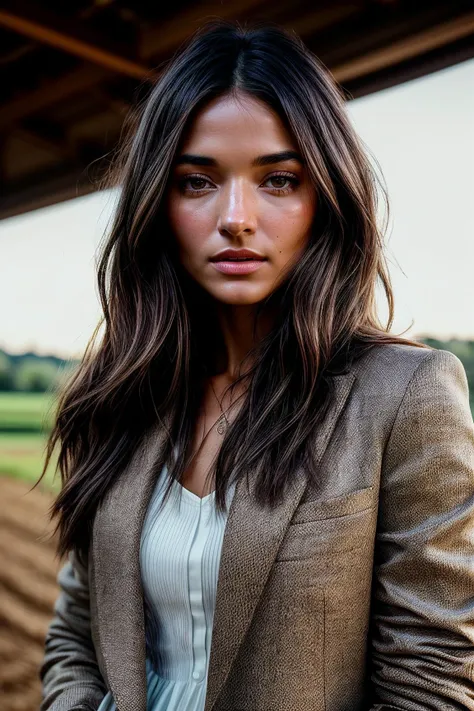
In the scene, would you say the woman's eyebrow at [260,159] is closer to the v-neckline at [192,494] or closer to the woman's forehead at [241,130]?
the woman's forehead at [241,130]

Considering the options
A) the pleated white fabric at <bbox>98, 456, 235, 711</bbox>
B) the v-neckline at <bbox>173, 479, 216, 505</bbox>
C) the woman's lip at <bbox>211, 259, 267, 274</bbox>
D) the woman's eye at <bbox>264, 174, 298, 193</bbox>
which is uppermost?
the woman's eye at <bbox>264, 174, 298, 193</bbox>

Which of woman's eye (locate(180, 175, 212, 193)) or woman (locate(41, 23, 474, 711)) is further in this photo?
woman's eye (locate(180, 175, 212, 193))

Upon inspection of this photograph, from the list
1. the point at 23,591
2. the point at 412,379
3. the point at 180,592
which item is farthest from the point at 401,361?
the point at 23,591

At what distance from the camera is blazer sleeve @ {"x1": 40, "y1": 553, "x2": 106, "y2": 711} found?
56.4 inches

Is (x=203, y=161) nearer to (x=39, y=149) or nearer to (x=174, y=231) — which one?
(x=174, y=231)

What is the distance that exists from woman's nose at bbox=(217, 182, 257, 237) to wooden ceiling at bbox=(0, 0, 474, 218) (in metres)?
0.55

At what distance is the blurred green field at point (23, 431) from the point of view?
421cm

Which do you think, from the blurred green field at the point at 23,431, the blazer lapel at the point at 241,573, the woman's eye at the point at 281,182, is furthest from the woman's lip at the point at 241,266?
the blurred green field at the point at 23,431

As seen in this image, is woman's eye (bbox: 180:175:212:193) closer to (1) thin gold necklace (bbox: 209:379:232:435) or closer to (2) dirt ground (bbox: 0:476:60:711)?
(1) thin gold necklace (bbox: 209:379:232:435)

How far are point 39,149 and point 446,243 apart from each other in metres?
2.41

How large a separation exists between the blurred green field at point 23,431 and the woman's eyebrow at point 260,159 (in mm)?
3061

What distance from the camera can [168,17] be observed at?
2670 mm

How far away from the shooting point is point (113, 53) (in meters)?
2.57

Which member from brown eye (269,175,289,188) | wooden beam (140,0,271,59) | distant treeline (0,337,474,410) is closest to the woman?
brown eye (269,175,289,188)
